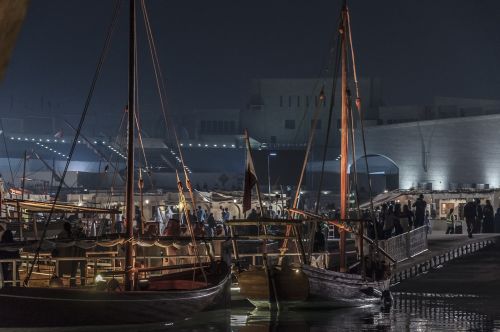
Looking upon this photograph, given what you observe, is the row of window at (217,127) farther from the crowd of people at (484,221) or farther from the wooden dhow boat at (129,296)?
the wooden dhow boat at (129,296)

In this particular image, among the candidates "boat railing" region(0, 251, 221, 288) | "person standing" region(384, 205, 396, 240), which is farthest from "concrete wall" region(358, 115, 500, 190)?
"boat railing" region(0, 251, 221, 288)

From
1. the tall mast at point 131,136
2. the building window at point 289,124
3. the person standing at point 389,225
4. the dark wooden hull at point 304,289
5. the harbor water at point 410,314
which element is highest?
the building window at point 289,124

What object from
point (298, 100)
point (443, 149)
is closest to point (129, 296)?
point (443, 149)

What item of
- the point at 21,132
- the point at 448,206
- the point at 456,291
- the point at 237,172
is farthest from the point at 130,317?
the point at 21,132

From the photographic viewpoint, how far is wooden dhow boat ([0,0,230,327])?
1257 cm

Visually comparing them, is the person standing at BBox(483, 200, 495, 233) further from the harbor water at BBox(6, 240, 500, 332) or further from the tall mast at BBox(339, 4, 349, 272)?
the tall mast at BBox(339, 4, 349, 272)

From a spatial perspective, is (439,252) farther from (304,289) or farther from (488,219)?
(304,289)

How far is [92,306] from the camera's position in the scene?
13219mm

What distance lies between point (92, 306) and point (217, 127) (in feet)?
203

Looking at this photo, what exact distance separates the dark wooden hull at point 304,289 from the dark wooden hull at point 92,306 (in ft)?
6.90

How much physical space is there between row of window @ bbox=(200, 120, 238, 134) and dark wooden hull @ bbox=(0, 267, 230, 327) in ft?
192

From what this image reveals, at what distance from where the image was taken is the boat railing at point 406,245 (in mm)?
23312

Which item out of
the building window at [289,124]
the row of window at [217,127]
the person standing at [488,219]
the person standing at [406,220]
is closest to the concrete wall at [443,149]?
the person standing at [488,219]

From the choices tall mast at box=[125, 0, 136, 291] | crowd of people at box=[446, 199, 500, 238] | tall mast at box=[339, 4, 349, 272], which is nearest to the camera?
tall mast at box=[125, 0, 136, 291]
